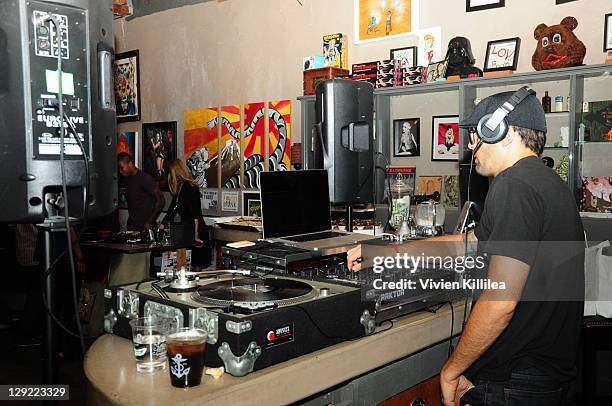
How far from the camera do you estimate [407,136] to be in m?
4.76

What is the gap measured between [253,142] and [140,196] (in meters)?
1.25

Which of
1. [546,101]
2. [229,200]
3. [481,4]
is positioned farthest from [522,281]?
[229,200]

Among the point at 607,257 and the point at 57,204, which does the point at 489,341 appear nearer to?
the point at 57,204

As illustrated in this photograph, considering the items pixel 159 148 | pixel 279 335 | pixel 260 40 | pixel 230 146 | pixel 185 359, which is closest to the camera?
pixel 185 359

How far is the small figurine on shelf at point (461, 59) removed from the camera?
404 cm

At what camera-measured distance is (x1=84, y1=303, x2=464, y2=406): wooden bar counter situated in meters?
1.37

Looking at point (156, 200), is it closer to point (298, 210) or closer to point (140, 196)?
point (140, 196)

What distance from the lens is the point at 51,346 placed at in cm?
158

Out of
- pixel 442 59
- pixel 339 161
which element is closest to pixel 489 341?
pixel 339 161

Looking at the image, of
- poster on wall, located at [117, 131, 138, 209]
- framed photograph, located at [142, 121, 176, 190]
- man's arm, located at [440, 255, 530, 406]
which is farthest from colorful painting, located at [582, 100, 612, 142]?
poster on wall, located at [117, 131, 138, 209]

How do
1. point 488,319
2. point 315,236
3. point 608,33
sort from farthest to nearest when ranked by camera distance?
point 608,33, point 315,236, point 488,319

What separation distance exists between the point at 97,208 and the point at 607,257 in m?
2.69

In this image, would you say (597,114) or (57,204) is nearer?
(57,204)

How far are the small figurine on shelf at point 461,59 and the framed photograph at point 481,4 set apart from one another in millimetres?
389
